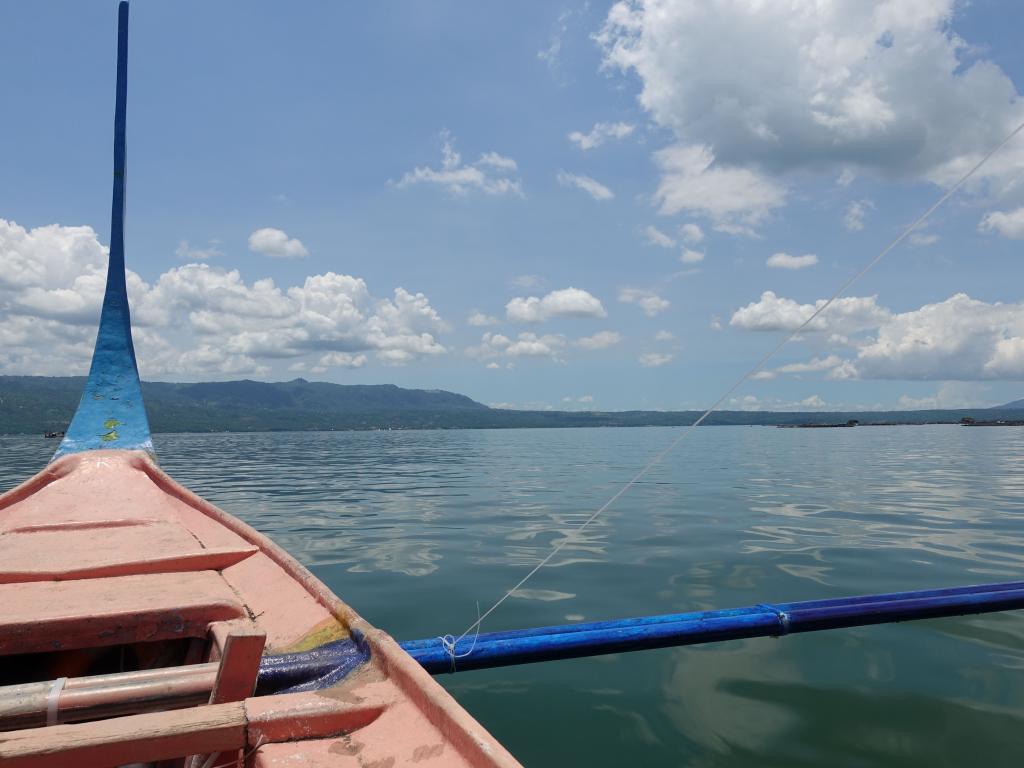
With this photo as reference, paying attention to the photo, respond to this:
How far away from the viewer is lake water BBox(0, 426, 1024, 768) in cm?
400

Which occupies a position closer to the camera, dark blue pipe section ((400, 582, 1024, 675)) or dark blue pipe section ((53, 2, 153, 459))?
dark blue pipe section ((400, 582, 1024, 675))

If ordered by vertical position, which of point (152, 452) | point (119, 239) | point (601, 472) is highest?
point (119, 239)

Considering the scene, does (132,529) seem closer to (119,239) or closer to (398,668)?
(398,668)

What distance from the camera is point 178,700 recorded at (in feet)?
8.57

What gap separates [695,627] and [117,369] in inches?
522

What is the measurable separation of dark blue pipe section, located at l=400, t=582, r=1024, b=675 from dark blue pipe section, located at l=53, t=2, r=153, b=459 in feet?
33.1

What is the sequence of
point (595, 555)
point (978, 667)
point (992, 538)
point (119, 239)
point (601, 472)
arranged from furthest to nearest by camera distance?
point (601, 472) → point (119, 239) → point (992, 538) → point (595, 555) → point (978, 667)

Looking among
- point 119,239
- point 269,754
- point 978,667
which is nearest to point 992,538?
point 978,667

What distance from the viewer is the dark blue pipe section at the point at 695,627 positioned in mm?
3723

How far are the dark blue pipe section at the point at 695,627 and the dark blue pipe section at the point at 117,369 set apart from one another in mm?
10103

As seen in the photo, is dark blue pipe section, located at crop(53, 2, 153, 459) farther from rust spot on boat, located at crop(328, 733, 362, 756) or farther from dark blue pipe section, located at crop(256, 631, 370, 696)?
rust spot on boat, located at crop(328, 733, 362, 756)

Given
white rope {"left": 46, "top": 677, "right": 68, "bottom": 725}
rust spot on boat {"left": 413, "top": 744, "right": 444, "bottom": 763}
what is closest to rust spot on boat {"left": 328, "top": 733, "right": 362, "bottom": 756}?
rust spot on boat {"left": 413, "top": 744, "right": 444, "bottom": 763}

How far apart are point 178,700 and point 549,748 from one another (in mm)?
2283

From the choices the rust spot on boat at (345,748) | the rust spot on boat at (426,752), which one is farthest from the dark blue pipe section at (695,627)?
the rust spot on boat at (426,752)
